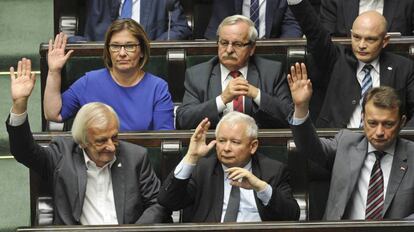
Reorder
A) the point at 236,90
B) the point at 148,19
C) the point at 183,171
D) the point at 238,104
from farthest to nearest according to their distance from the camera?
the point at 148,19 → the point at 238,104 → the point at 236,90 → the point at 183,171

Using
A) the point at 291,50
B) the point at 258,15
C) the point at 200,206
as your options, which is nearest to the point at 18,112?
the point at 200,206

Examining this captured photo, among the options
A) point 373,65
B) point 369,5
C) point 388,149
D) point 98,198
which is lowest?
point 98,198

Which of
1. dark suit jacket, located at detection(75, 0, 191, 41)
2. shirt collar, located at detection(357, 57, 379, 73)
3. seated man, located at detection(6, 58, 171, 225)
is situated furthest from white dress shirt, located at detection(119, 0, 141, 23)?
seated man, located at detection(6, 58, 171, 225)

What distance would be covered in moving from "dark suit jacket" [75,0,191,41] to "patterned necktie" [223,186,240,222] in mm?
720

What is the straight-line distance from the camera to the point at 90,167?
253 centimetres

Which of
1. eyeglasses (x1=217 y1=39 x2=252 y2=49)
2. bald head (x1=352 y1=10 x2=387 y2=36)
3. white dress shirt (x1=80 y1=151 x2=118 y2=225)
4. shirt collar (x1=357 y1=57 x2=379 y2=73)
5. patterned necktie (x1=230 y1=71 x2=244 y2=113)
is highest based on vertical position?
bald head (x1=352 y1=10 x2=387 y2=36)

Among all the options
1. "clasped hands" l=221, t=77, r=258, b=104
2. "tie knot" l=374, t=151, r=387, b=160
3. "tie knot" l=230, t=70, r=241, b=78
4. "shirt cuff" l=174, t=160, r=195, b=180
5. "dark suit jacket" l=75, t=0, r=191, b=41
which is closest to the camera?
"shirt cuff" l=174, t=160, r=195, b=180

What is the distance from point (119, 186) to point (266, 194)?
28 centimetres

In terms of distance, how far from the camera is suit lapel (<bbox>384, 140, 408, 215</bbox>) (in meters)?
2.51

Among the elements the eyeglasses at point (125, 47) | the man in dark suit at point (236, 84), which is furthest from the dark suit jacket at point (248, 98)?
the eyeglasses at point (125, 47)

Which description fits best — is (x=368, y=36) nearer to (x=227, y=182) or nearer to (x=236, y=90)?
(x=236, y=90)

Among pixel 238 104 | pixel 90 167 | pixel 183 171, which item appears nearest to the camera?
pixel 183 171

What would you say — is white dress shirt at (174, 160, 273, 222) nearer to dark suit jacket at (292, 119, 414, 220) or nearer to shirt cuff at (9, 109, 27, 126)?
dark suit jacket at (292, 119, 414, 220)

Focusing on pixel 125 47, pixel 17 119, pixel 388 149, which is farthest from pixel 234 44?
pixel 17 119
